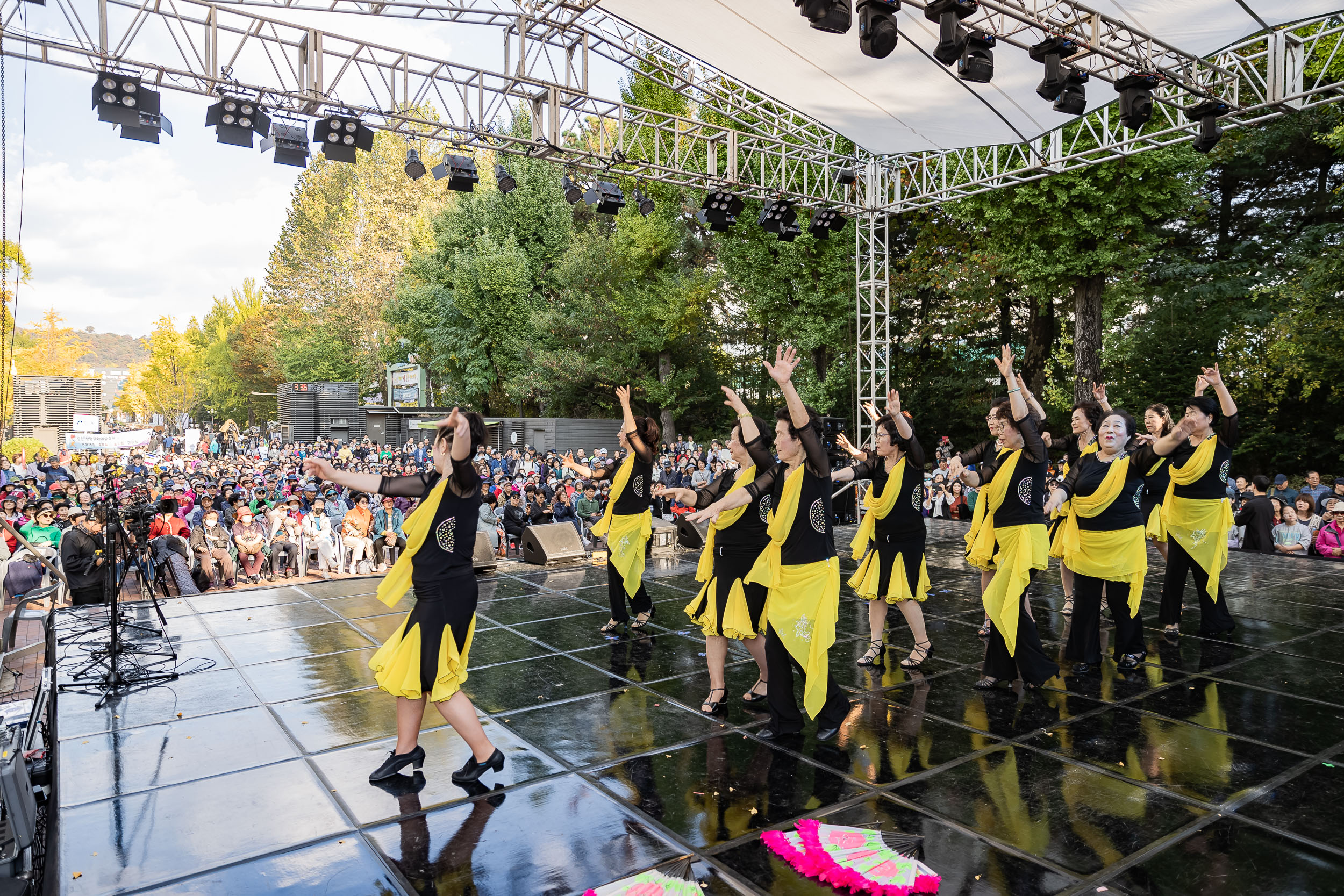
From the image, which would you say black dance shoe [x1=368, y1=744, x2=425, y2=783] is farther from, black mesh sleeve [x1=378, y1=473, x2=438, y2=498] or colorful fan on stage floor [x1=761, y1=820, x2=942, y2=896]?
colorful fan on stage floor [x1=761, y1=820, x2=942, y2=896]

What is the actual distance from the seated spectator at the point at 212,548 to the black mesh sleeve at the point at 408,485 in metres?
6.92

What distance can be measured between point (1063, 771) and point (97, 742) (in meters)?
5.20

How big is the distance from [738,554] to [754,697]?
1.13 metres

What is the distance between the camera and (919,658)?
607cm

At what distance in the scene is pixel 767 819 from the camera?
3760 mm

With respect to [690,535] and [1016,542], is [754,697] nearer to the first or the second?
[1016,542]

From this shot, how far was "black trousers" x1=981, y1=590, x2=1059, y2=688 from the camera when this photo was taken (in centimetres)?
535

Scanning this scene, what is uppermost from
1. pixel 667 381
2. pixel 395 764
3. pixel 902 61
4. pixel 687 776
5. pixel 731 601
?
pixel 902 61

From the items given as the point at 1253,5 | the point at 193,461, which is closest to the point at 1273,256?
the point at 1253,5

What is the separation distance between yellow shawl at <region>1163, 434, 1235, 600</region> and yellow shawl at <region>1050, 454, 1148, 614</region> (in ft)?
3.49

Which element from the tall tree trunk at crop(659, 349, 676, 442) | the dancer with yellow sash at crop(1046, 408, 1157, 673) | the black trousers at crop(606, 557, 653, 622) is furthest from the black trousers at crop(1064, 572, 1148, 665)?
the tall tree trunk at crop(659, 349, 676, 442)

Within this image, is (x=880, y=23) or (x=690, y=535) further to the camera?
(x=690, y=535)

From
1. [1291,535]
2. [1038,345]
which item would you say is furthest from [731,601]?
[1038,345]

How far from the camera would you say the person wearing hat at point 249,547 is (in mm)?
10180
